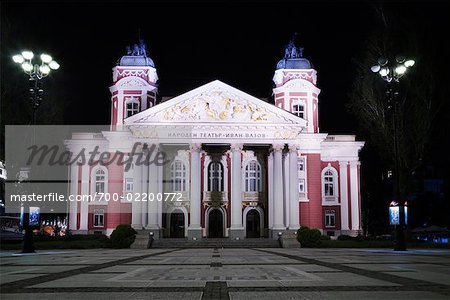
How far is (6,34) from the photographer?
37312mm

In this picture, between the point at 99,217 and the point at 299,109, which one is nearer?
the point at 99,217

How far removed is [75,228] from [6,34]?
2188 centimetres

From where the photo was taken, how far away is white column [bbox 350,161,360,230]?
176ft

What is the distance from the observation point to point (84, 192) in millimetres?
52906

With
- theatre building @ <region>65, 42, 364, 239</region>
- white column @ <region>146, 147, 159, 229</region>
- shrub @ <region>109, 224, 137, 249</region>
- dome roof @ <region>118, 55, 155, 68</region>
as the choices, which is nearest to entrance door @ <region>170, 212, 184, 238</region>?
theatre building @ <region>65, 42, 364, 239</region>

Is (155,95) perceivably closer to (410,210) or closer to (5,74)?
(5,74)

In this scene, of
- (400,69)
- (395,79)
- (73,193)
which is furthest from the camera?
(73,193)

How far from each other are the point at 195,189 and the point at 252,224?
9.51m

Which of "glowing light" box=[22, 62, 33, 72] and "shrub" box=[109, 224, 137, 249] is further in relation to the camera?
"shrub" box=[109, 224, 137, 249]

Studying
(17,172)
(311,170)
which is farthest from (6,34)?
(311,170)

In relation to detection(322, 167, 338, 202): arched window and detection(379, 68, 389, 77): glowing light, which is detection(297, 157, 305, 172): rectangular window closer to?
detection(322, 167, 338, 202): arched window

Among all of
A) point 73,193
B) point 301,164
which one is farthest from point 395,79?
point 73,193

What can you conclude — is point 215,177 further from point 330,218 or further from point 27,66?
point 27,66

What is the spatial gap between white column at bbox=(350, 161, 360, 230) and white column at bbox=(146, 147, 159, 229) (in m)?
20.2
